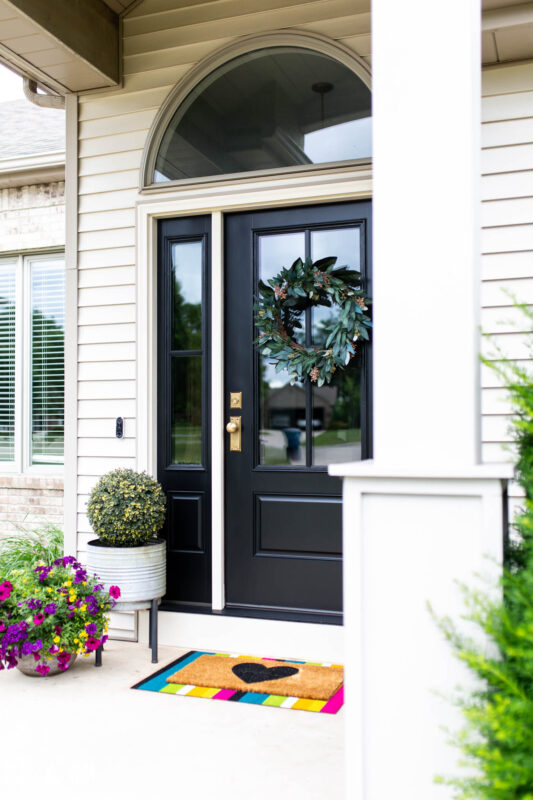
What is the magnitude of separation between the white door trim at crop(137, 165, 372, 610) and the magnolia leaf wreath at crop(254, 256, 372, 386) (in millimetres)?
285

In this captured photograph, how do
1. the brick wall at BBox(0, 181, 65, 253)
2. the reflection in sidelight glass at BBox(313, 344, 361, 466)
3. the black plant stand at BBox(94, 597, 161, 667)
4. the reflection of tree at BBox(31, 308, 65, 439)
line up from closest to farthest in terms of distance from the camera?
the black plant stand at BBox(94, 597, 161, 667) < the reflection in sidelight glass at BBox(313, 344, 361, 466) < the brick wall at BBox(0, 181, 65, 253) < the reflection of tree at BBox(31, 308, 65, 439)

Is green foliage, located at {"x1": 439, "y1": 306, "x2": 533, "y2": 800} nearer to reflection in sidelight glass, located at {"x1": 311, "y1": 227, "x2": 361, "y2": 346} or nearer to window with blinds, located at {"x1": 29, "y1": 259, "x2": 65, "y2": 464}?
reflection in sidelight glass, located at {"x1": 311, "y1": 227, "x2": 361, "y2": 346}

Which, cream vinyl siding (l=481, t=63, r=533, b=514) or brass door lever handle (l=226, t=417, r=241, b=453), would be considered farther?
brass door lever handle (l=226, t=417, r=241, b=453)

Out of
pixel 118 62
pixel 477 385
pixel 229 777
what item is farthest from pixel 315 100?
pixel 229 777

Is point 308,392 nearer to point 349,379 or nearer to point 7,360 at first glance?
point 349,379

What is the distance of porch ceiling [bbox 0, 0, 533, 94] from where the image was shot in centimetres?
285

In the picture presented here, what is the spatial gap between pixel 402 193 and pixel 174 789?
72.5 inches

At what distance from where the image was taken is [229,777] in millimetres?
2334

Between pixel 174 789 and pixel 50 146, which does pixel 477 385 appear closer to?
pixel 174 789

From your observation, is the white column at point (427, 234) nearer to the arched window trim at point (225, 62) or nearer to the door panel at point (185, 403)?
the arched window trim at point (225, 62)

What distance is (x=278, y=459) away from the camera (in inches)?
152

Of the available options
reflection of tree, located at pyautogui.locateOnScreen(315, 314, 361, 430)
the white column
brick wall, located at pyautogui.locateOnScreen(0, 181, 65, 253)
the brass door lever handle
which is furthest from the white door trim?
brick wall, located at pyautogui.locateOnScreen(0, 181, 65, 253)

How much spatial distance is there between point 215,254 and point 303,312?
1.83ft

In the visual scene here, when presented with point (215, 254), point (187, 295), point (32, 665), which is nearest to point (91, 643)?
point (32, 665)
